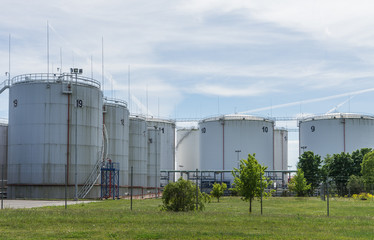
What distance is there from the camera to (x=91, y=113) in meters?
63.7

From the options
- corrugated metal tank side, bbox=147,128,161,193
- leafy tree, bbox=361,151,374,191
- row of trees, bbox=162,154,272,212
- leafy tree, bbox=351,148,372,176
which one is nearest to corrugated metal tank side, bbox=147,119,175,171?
corrugated metal tank side, bbox=147,128,161,193

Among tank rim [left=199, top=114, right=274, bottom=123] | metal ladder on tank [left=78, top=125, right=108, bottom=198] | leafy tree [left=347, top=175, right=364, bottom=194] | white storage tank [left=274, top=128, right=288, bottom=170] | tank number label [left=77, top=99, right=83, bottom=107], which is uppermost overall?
tank rim [left=199, top=114, right=274, bottom=123]

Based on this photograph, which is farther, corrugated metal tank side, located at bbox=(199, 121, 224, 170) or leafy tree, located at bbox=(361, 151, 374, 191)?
corrugated metal tank side, located at bbox=(199, 121, 224, 170)

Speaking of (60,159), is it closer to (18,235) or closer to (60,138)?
(60,138)

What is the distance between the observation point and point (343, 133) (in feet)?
329

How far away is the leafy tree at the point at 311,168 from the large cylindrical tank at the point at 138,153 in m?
27.8

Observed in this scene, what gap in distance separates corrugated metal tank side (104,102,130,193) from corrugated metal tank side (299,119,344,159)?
43225 millimetres

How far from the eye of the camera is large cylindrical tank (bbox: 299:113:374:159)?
9994 cm

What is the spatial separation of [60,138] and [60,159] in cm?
239

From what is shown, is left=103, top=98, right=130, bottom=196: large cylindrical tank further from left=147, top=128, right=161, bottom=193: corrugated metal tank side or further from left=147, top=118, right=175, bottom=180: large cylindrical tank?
left=147, top=118, right=175, bottom=180: large cylindrical tank

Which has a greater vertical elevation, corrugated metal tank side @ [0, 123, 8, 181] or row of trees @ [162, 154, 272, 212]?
corrugated metal tank side @ [0, 123, 8, 181]

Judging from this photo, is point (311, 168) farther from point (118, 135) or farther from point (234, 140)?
point (118, 135)

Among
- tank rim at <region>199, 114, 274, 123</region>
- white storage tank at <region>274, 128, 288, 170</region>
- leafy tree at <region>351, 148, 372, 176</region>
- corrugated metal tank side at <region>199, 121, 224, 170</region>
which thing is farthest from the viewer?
white storage tank at <region>274, 128, 288, 170</region>

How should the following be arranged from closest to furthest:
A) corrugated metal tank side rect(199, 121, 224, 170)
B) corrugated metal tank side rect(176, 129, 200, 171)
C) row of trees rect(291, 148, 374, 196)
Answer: row of trees rect(291, 148, 374, 196), corrugated metal tank side rect(199, 121, 224, 170), corrugated metal tank side rect(176, 129, 200, 171)
